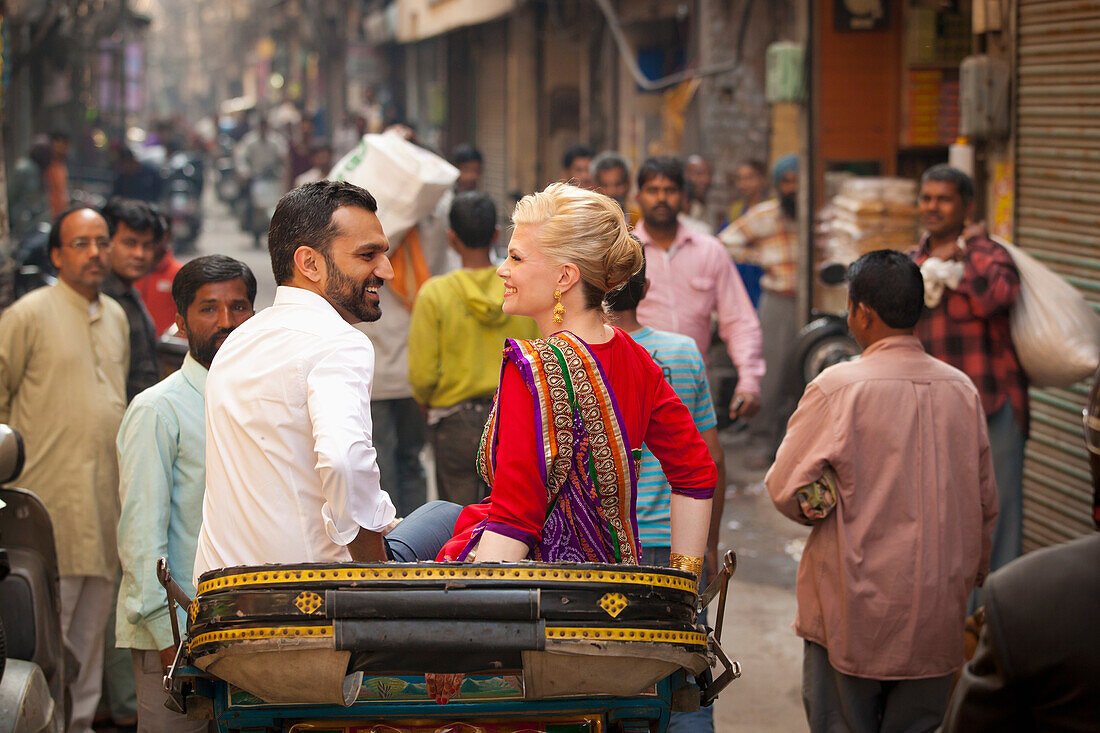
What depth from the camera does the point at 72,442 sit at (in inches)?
181

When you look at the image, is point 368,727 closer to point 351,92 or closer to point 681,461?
point 681,461

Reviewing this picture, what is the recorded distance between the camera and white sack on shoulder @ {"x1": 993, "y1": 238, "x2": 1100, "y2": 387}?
16.1 feet

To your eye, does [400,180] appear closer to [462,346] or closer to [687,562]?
[462,346]

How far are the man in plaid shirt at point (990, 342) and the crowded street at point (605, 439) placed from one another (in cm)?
2

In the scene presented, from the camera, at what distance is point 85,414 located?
4625 mm

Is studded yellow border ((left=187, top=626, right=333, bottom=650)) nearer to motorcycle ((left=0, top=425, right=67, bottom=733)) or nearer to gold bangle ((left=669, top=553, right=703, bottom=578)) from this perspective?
gold bangle ((left=669, top=553, right=703, bottom=578))

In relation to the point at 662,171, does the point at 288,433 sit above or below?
below

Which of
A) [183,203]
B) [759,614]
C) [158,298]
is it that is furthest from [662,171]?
[183,203]

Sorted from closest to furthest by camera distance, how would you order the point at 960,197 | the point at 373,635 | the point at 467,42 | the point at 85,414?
the point at 373,635
the point at 85,414
the point at 960,197
the point at 467,42

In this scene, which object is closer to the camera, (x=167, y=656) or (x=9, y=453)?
(x=167, y=656)

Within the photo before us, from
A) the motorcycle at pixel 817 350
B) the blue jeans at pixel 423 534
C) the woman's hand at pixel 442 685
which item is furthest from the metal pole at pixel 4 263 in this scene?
the woman's hand at pixel 442 685

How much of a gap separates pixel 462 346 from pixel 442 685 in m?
3.35

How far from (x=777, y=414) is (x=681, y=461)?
257 inches

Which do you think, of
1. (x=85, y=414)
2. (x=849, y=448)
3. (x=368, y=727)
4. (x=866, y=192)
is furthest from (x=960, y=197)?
(x=368, y=727)
